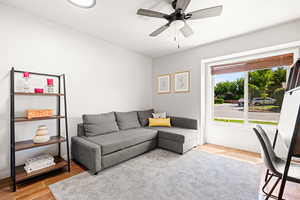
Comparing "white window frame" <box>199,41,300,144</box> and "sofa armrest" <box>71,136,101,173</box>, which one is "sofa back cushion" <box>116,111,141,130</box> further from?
"white window frame" <box>199,41,300,144</box>

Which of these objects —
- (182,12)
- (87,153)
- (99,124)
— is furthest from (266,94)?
(87,153)

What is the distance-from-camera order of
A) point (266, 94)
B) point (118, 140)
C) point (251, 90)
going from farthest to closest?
point (251, 90)
point (266, 94)
point (118, 140)

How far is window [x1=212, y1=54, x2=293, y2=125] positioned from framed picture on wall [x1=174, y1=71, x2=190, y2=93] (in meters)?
0.72

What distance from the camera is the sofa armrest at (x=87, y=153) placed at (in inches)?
78.4

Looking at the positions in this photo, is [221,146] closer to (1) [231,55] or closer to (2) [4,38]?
(1) [231,55]

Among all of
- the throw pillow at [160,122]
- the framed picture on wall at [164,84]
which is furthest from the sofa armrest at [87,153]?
the framed picture on wall at [164,84]

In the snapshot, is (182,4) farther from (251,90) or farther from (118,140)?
(251,90)

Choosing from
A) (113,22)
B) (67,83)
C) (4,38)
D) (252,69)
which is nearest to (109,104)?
(67,83)

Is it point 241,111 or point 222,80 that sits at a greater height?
point 222,80

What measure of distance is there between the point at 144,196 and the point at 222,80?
325cm

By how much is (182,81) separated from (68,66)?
9.05ft

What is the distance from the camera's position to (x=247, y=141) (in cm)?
304

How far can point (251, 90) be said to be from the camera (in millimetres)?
3121

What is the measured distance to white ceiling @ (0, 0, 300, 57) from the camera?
190cm
